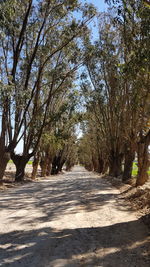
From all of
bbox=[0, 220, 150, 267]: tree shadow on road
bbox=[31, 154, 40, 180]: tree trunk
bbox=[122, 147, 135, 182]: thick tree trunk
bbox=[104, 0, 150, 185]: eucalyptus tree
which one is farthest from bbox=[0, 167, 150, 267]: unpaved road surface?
bbox=[31, 154, 40, 180]: tree trunk

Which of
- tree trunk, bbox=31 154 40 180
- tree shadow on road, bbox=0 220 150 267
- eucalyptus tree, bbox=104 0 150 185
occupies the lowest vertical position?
tree shadow on road, bbox=0 220 150 267

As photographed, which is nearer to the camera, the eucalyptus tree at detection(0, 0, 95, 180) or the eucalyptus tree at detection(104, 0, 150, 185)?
the eucalyptus tree at detection(104, 0, 150, 185)

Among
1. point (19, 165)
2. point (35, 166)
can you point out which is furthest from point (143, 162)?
point (35, 166)

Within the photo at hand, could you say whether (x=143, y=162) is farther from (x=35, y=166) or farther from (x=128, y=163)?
(x=35, y=166)

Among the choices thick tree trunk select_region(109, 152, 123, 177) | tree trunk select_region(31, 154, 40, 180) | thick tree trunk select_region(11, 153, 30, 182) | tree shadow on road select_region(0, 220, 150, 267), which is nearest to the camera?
tree shadow on road select_region(0, 220, 150, 267)

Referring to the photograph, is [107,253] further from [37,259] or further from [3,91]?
[3,91]

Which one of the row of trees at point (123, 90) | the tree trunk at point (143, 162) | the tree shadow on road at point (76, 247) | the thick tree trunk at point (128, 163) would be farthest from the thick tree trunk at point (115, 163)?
the tree shadow on road at point (76, 247)

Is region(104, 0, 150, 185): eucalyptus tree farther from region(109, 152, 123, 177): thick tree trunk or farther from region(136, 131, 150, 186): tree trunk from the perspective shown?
region(109, 152, 123, 177): thick tree trunk

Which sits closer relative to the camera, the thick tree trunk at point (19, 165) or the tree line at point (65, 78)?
the tree line at point (65, 78)

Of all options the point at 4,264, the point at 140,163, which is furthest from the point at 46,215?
the point at 140,163

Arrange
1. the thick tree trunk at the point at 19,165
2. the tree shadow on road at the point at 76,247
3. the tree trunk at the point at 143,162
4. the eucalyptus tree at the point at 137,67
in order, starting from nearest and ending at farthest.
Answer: the tree shadow on road at the point at 76,247 < the eucalyptus tree at the point at 137,67 < the tree trunk at the point at 143,162 < the thick tree trunk at the point at 19,165

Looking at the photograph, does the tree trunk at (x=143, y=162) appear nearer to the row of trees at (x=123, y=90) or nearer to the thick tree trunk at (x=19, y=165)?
the row of trees at (x=123, y=90)

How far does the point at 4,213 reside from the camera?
7320 mm

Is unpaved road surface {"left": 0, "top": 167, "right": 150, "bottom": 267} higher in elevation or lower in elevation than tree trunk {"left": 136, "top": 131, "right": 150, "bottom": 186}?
lower
